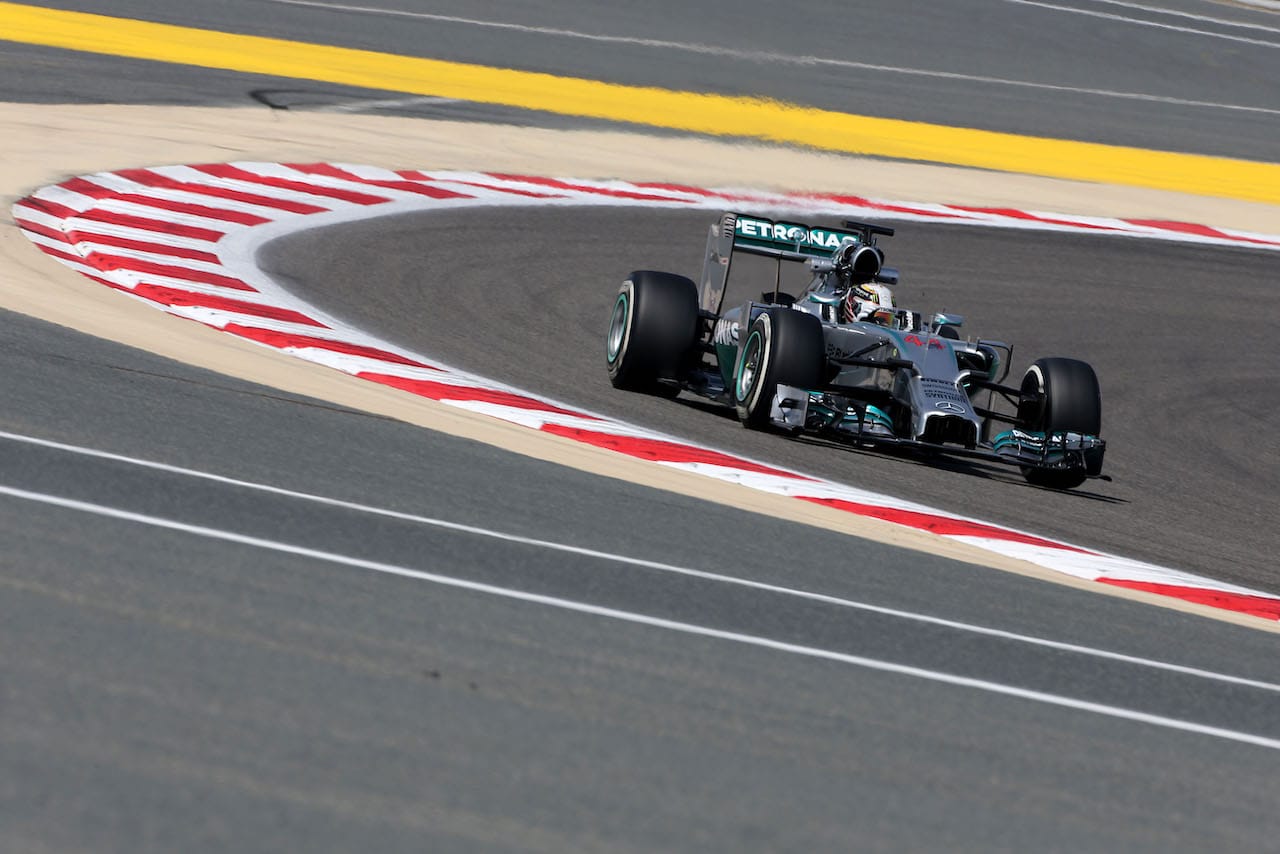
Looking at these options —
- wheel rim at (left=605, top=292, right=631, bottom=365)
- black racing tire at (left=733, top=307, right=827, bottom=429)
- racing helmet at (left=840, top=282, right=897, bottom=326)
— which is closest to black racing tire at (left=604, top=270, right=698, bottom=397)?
wheel rim at (left=605, top=292, right=631, bottom=365)

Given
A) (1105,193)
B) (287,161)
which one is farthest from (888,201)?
(287,161)

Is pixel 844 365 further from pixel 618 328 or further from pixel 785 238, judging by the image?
pixel 618 328

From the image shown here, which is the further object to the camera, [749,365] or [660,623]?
[749,365]

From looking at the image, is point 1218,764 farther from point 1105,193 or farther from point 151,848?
point 1105,193

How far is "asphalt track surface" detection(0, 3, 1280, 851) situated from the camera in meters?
4.32

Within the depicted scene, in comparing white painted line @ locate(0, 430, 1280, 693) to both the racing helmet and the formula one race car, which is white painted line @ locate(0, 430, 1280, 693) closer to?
the formula one race car

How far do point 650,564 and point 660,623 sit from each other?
30.9 inches

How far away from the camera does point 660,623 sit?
19.8 feet

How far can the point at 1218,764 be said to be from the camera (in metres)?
5.49

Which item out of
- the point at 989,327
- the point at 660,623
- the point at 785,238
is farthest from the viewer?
the point at 989,327

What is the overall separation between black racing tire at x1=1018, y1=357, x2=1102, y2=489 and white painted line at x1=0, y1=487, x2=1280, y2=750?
175 inches

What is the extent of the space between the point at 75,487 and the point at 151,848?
9.62 feet

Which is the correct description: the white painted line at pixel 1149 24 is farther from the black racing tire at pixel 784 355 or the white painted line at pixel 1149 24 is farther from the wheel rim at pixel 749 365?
the black racing tire at pixel 784 355

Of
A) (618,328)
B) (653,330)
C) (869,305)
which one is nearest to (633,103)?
(618,328)
